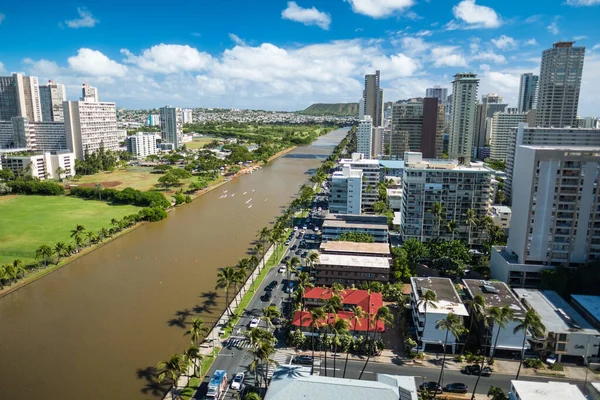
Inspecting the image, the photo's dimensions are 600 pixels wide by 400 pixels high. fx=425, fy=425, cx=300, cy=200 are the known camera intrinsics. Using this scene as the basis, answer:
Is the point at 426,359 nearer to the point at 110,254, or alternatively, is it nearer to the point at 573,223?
the point at 573,223

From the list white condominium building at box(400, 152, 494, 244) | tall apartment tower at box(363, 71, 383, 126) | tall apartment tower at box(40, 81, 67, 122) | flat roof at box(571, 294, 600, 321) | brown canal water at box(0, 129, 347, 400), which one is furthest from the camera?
tall apartment tower at box(363, 71, 383, 126)

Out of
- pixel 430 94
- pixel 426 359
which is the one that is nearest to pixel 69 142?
pixel 426 359

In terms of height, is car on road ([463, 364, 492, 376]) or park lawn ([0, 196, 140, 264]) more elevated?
park lawn ([0, 196, 140, 264])

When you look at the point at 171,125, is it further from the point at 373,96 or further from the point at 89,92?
the point at 373,96

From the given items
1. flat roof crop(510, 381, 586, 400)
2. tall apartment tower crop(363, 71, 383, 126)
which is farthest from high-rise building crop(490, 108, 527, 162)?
flat roof crop(510, 381, 586, 400)

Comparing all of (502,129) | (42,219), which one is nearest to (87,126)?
(42,219)

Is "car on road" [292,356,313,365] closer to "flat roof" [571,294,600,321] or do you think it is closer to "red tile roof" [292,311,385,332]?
"red tile roof" [292,311,385,332]
